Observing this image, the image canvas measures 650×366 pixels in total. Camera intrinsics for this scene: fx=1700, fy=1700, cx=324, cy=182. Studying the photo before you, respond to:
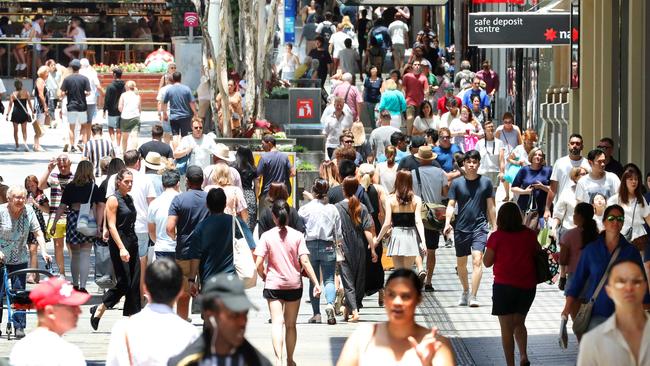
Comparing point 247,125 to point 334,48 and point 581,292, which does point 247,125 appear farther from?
point 581,292

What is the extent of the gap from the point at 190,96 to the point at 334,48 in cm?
1045

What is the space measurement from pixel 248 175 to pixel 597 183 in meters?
5.68

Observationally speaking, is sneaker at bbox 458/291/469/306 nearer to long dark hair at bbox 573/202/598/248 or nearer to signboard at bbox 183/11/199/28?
long dark hair at bbox 573/202/598/248

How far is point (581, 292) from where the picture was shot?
38.8ft

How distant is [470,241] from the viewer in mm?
17688

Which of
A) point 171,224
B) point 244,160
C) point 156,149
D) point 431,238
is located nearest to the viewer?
point 171,224

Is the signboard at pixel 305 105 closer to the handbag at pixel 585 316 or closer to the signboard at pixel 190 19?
the signboard at pixel 190 19

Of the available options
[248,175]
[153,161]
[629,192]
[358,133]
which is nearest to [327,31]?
[358,133]

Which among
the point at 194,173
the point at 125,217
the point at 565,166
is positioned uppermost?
the point at 194,173

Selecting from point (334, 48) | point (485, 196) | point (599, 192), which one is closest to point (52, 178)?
point (485, 196)

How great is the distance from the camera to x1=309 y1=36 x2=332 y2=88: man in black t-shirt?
126 feet

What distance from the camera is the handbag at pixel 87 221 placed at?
680 inches

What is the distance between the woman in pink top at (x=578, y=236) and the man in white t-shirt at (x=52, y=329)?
620cm

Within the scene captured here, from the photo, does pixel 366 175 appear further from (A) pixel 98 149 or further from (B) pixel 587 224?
(A) pixel 98 149
